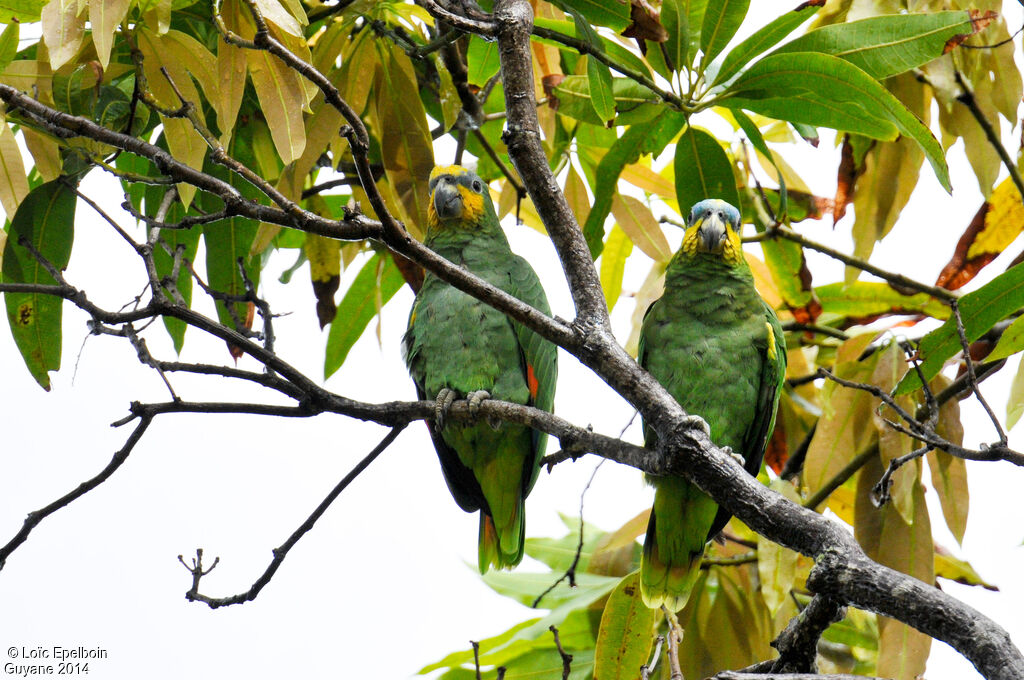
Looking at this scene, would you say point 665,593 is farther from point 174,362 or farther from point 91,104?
point 91,104

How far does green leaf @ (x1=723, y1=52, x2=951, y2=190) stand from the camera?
1587 mm

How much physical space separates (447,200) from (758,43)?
1.02 meters

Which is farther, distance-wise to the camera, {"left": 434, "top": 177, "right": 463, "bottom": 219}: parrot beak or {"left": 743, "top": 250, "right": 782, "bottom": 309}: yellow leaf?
{"left": 743, "top": 250, "right": 782, "bottom": 309}: yellow leaf

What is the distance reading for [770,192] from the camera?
→ 8.95 ft

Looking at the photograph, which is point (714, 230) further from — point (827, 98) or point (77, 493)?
point (77, 493)

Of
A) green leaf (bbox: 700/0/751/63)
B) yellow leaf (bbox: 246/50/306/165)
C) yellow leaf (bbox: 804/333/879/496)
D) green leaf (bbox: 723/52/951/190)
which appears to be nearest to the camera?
green leaf (bbox: 723/52/951/190)

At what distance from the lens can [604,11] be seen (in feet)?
5.96

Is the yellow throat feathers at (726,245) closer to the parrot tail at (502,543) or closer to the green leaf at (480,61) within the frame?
the green leaf at (480,61)

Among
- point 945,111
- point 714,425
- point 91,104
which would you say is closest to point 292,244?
point 91,104

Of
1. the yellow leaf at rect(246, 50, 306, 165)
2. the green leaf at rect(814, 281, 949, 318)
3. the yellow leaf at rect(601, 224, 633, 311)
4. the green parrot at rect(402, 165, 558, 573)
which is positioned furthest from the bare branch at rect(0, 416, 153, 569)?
the green leaf at rect(814, 281, 949, 318)

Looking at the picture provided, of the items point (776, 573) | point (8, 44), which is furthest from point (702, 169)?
point (8, 44)

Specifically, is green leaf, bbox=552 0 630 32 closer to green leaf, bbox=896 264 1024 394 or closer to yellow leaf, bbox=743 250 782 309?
green leaf, bbox=896 264 1024 394

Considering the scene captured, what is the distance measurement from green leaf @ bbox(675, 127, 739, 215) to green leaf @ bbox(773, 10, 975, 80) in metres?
0.32

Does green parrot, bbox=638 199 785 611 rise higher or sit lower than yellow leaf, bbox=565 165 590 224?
lower
